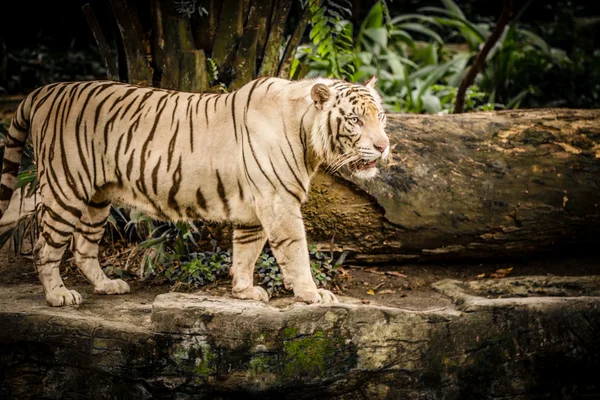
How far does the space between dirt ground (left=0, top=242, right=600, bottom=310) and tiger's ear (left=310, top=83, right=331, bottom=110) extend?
1430 mm

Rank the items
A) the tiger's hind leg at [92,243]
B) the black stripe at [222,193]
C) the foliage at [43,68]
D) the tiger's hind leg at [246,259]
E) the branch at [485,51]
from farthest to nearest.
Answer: the foliage at [43,68] < the branch at [485,51] < the tiger's hind leg at [92,243] < the tiger's hind leg at [246,259] < the black stripe at [222,193]

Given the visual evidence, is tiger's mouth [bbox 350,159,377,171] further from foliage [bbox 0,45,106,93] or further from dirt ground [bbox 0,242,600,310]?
foliage [bbox 0,45,106,93]

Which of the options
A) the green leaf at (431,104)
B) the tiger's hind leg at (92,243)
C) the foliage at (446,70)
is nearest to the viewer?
the tiger's hind leg at (92,243)

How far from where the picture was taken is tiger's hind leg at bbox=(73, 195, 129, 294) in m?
4.55

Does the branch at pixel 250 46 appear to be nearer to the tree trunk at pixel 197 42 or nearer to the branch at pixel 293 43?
the tree trunk at pixel 197 42

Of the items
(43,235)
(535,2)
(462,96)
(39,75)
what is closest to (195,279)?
(43,235)

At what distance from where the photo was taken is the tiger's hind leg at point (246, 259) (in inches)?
174

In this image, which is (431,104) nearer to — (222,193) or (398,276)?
(398,276)

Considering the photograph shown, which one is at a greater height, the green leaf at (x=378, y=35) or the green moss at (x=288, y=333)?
the green leaf at (x=378, y=35)

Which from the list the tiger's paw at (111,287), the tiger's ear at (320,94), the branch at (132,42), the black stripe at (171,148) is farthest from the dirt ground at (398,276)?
the branch at (132,42)

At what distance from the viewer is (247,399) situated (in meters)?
3.80

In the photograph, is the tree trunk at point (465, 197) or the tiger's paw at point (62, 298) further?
the tree trunk at point (465, 197)

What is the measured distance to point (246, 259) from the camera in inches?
176

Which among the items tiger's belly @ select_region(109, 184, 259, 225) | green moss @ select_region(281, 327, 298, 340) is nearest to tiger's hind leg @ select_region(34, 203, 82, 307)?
tiger's belly @ select_region(109, 184, 259, 225)
